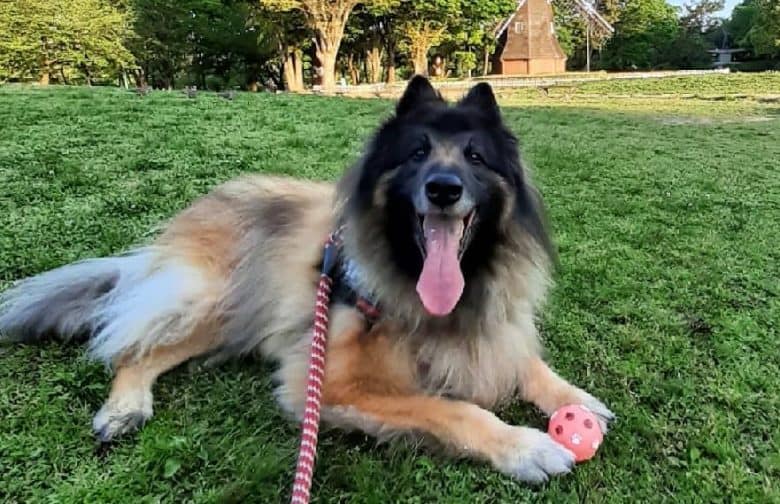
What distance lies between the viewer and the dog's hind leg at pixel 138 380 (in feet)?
7.84

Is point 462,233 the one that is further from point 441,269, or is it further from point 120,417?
point 120,417

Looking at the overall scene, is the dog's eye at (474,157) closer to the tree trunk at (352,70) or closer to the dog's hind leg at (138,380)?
the dog's hind leg at (138,380)

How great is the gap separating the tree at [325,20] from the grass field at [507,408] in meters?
19.7

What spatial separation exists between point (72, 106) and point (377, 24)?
28.0m

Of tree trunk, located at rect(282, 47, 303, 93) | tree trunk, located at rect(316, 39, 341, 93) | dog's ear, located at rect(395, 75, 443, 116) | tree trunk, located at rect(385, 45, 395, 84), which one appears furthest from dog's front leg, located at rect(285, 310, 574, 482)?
tree trunk, located at rect(385, 45, 395, 84)

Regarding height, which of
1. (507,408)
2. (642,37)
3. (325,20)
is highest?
(642,37)

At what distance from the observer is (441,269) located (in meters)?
2.39

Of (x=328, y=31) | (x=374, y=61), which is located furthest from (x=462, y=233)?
(x=374, y=61)

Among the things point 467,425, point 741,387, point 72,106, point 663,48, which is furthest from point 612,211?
point 663,48

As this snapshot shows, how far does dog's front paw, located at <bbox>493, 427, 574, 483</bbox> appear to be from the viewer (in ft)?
7.11

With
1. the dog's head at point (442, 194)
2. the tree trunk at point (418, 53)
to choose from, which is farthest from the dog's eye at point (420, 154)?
the tree trunk at point (418, 53)

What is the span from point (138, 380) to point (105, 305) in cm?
53

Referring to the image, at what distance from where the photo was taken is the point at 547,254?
2727 millimetres

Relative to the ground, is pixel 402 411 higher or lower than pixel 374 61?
lower
